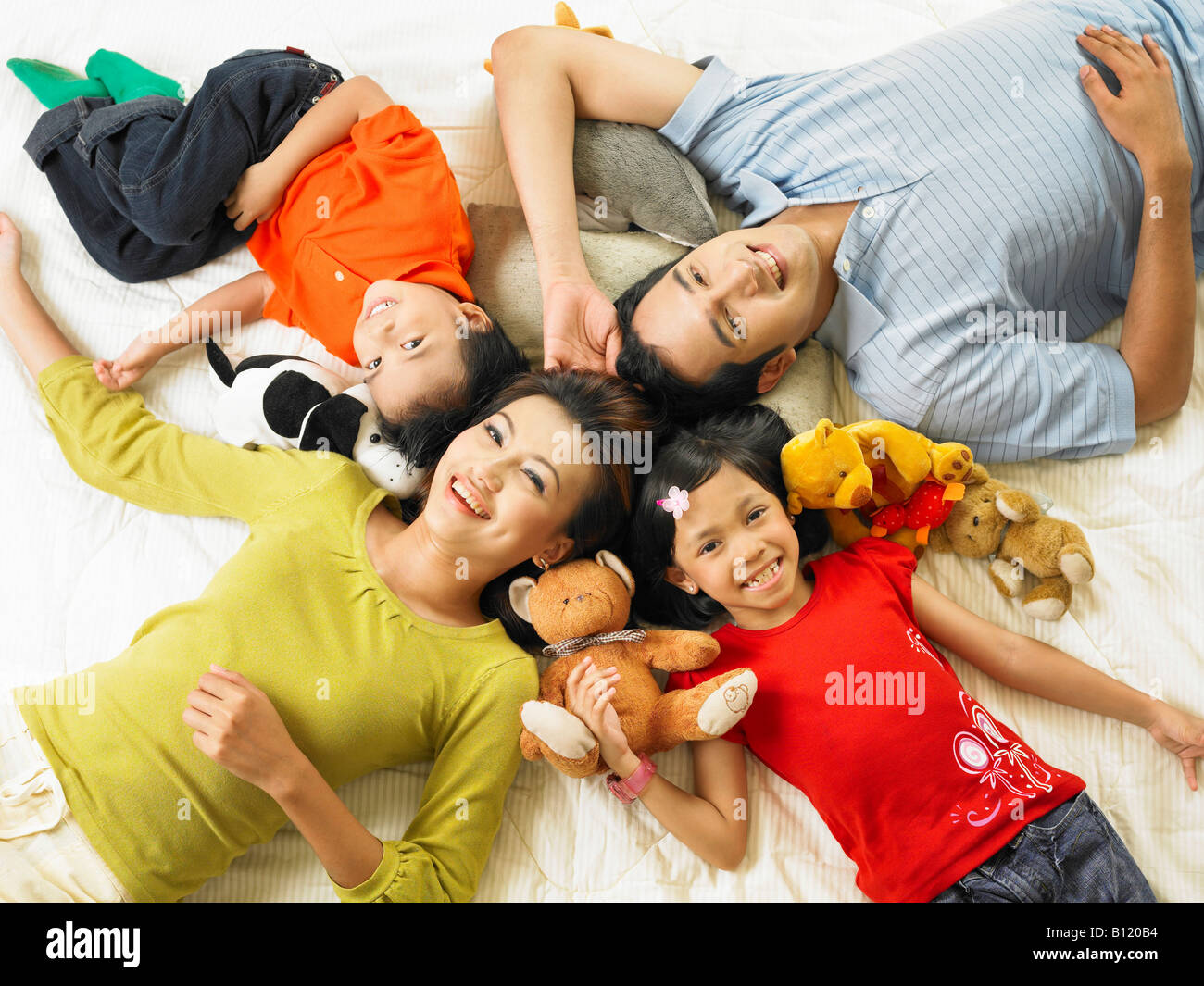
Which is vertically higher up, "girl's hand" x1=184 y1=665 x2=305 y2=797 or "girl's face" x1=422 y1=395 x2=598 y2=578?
"girl's face" x1=422 y1=395 x2=598 y2=578

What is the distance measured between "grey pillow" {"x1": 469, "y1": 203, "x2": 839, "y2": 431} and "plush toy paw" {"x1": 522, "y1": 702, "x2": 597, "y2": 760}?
0.57 metres

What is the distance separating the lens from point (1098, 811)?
3.84ft

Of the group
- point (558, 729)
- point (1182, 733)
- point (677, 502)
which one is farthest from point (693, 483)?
point (1182, 733)

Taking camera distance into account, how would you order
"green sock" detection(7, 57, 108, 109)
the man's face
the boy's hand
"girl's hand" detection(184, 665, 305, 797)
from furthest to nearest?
1. "green sock" detection(7, 57, 108, 109)
2. the boy's hand
3. the man's face
4. "girl's hand" detection(184, 665, 305, 797)

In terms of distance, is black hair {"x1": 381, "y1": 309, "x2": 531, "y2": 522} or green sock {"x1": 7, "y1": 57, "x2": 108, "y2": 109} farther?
→ green sock {"x1": 7, "y1": 57, "x2": 108, "y2": 109}

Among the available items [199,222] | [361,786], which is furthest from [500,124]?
[361,786]

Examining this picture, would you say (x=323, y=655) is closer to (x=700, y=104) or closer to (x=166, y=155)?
(x=166, y=155)

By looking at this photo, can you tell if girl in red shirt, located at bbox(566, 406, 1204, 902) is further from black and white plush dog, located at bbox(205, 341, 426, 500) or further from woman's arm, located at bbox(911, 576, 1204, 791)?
black and white plush dog, located at bbox(205, 341, 426, 500)

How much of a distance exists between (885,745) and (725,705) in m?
0.23

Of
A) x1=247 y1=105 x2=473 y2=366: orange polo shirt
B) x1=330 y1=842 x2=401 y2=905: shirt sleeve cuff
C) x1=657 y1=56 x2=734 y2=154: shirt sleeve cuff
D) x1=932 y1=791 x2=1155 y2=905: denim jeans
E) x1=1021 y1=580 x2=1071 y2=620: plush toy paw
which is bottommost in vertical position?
x1=330 y1=842 x2=401 y2=905: shirt sleeve cuff

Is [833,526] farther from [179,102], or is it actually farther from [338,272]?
[179,102]

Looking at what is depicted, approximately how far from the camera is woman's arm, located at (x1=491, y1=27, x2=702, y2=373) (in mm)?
1319

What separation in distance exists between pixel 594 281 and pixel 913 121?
550mm

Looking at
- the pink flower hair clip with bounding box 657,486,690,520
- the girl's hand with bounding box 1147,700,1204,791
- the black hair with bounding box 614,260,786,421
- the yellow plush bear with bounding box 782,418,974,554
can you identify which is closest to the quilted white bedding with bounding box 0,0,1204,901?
the girl's hand with bounding box 1147,700,1204,791
